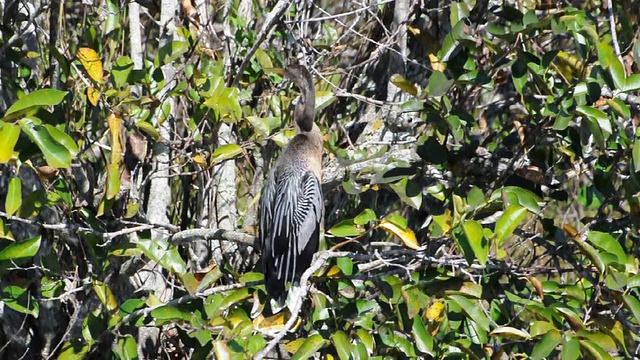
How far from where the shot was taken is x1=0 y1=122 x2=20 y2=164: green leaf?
2320 millimetres

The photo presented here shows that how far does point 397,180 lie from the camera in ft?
9.79

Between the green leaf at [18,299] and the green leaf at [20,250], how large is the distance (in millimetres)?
313

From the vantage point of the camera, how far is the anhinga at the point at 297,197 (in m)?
3.61

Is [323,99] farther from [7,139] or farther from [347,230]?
[7,139]

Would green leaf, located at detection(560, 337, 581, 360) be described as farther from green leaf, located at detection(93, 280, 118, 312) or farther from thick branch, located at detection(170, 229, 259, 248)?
green leaf, located at detection(93, 280, 118, 312)

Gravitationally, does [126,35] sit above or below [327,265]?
above

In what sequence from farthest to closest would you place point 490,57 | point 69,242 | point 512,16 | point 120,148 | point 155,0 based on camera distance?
1. point 155,0
2. point 490,57
3. point 69,242
4. point 512,16
5. point 120,148

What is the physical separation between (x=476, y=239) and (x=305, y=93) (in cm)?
129

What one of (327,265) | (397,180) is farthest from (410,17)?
(327,265)

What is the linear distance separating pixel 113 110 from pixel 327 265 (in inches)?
36.5

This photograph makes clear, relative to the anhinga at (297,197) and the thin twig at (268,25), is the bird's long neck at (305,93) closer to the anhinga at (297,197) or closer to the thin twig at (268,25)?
the anhinga at (297,197)

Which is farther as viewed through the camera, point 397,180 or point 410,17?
point 410,17

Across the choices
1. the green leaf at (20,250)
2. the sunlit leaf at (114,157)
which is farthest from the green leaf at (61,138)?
the green leaf at (20,250)

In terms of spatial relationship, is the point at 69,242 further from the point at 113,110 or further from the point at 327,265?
the point at 327,265
